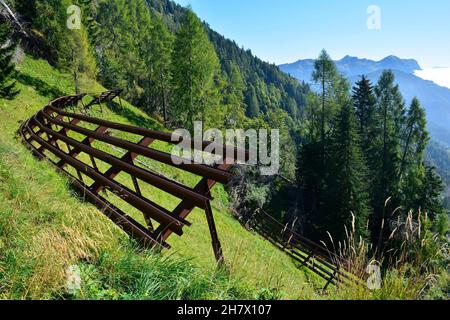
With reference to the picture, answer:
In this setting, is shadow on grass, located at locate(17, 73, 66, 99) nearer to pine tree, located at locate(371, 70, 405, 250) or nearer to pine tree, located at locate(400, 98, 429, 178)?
pine tree, located at locate(371, 70, 405, 250)

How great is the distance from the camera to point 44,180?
6648 millimetres

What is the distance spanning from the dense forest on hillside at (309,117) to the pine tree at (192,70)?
0.37ft

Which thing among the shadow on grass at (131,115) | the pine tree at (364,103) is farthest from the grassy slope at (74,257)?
the pine tree at (364,103)

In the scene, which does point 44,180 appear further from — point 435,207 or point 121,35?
point 121,35

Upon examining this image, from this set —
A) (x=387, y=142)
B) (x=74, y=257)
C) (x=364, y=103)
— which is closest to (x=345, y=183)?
(x=387, y=142)

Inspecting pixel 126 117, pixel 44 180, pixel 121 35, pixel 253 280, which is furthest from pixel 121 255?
pixel 121 35

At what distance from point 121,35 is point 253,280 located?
58716 millimetres

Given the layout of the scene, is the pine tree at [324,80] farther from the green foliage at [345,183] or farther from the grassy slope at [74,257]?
the grassy slope at [74,257]

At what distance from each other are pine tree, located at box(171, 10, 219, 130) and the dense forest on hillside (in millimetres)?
114

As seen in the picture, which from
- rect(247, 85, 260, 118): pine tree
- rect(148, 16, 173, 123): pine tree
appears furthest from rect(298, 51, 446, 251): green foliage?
rect(247, 85, 260, 118): pine tree

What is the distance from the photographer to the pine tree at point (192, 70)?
37562 millimetres

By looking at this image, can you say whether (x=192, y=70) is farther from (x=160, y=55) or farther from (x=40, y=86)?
(x=40, y=86)

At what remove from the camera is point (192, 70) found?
38.1 meters
